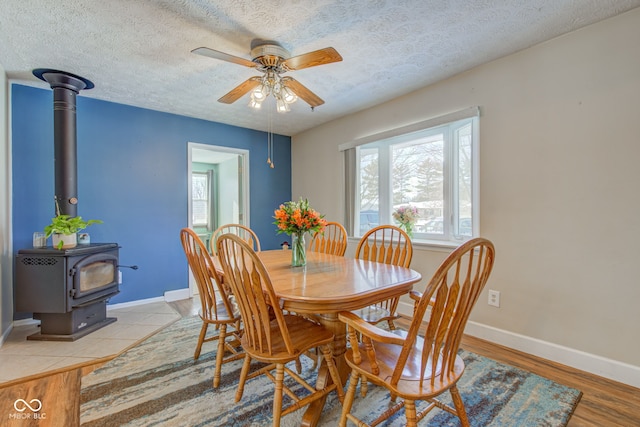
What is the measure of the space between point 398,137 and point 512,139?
1.18 meters

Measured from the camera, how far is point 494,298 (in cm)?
241

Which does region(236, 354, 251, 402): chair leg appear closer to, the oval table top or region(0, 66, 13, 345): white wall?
the oval table top

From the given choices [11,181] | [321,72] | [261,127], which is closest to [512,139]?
[321,72]

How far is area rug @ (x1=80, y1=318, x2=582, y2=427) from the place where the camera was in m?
1.52

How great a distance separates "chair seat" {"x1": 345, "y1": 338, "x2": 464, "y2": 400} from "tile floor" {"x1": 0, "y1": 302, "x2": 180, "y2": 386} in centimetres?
210

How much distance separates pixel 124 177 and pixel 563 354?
14.6 feet

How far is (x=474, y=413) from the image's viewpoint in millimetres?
1563

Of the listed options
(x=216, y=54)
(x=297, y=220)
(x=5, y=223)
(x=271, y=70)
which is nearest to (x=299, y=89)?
(x=271, y=70)

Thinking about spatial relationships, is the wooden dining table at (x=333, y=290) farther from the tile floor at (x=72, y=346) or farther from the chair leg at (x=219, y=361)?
the tile floor at (x=72, y=346)

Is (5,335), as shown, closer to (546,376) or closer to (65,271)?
(65,271)

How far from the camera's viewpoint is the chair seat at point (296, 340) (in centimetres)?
136

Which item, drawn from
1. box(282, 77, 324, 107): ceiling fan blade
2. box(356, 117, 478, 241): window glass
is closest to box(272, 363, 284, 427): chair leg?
box(282, 77, 324, 107): ceiling fan blade

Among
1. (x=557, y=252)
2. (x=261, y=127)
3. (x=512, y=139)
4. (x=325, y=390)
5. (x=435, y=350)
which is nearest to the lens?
(x=435, y=350)

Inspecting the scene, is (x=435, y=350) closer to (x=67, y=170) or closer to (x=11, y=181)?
(x=67, y=170)
